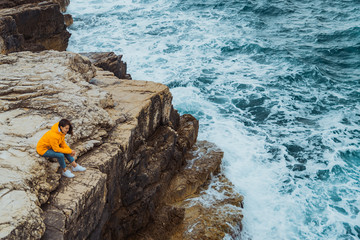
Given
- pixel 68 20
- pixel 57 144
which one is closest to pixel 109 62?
pixel 57 144

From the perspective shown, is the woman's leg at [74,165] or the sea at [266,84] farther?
the sea at [266,84]

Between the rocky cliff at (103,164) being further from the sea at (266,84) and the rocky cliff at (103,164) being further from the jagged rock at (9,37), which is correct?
the jagged rock at (9,37)

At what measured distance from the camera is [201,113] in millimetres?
17438

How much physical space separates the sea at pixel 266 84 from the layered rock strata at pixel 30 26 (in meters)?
3.56

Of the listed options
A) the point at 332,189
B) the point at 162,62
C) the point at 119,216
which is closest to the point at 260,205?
the point at 332,189

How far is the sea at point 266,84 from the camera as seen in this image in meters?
12.1

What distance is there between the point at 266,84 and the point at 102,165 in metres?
14.8

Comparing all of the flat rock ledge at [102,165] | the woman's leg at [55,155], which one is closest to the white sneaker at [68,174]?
the flat rock ledge at [102,165]

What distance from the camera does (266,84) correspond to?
20047 mm

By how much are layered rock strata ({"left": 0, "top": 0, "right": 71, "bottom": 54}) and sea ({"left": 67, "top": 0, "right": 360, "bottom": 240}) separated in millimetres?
3564

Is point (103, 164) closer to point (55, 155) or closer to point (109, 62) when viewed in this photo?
point (55, 155)

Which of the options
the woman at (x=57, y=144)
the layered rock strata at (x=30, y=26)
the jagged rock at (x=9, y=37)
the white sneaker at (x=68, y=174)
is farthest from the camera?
the layered rock strata at (x=30, y=26)

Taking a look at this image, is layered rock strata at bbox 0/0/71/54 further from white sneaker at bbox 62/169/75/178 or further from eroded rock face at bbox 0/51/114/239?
white sneaker at bbox 62/169/75/178

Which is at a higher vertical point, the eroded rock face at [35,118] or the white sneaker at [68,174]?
the eroded rock face at [35,118]
